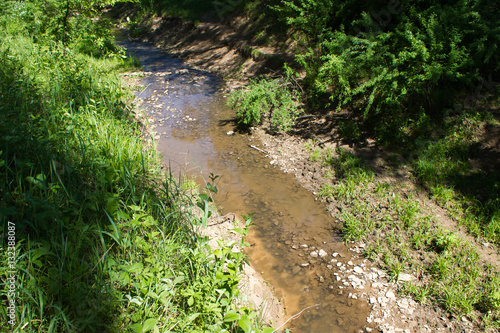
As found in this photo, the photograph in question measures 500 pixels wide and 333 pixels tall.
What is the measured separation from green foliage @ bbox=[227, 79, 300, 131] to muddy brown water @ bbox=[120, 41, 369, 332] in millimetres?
456

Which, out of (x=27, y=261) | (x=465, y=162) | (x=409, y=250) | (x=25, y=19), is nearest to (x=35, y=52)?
(x=25, y=19)

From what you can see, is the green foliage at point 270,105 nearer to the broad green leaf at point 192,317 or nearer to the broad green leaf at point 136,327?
the broad green leaf at point 192,317

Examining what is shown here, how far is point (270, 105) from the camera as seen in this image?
803cm

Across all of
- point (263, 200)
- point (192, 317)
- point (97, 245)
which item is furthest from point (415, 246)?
point (97, 245)

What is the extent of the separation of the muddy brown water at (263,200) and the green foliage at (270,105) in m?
0.46

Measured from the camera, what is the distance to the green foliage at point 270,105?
7.51 metres

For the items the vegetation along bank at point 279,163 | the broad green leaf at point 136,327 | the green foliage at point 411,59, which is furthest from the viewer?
the green foliage at point 411,59

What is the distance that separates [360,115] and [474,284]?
4.10m

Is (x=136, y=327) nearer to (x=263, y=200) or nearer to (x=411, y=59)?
(x=263, y=200)

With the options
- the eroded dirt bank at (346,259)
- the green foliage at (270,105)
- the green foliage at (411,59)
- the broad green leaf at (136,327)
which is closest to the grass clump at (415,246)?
the eroded dirt bank at (346,259)

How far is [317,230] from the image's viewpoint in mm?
4934

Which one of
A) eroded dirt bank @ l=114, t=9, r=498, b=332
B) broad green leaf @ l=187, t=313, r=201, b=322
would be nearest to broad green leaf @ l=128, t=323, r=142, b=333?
broad green leaf @ l=187, t=313, r=201, b=322

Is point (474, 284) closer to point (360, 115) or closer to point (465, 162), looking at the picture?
point (465, 162)

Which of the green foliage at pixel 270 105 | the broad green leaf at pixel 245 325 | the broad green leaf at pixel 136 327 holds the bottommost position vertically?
the green foliage at pixel 270 105
